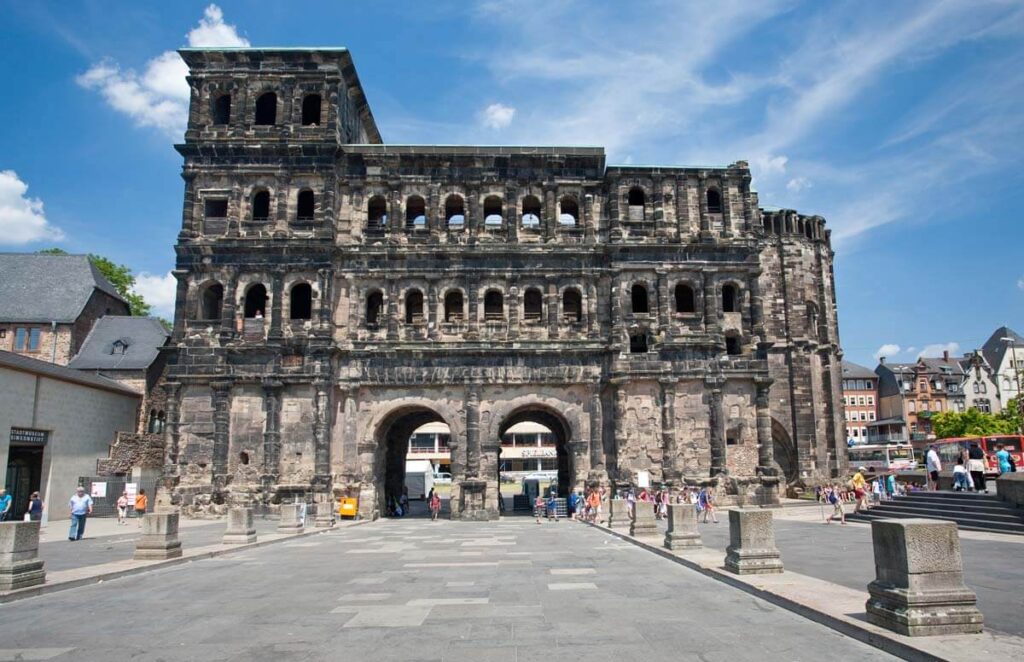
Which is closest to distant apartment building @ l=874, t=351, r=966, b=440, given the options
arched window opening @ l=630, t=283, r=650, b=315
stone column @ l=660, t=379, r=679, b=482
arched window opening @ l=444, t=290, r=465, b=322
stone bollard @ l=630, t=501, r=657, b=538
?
Result: arched window opening @ l=630, t=283, r=650, b=315

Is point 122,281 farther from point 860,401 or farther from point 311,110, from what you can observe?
point 860,401

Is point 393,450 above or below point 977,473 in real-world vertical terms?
above

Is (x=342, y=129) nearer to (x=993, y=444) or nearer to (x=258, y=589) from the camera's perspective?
(x=258, y=589)

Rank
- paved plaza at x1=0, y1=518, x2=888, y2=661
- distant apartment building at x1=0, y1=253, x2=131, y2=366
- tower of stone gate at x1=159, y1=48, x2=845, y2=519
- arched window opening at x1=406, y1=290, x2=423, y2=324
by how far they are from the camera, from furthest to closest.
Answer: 1. distant apartment building at x1=0, y1=253, x2=131, y2=366
2. arched window opening at x1=406, y1=290, x2=423, y2=324
3. tower of stone gate at x1=159, y1=48, x2=845, y2=519
4. paved plaza at x1=0, y1=518, x2=888, y2=661

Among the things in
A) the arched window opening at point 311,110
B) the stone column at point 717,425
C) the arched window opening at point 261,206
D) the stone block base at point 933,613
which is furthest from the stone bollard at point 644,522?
the arched window opening at point 311,110

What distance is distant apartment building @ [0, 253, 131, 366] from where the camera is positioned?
149 feet

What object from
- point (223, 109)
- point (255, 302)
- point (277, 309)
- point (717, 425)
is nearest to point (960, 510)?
point (717, 425)

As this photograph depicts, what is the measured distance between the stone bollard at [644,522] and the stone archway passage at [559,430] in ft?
38.4

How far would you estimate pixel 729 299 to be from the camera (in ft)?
120

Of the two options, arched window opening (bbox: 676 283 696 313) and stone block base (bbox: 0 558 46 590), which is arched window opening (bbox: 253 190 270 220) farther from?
stone block base (bbox: 0 558 46 590)

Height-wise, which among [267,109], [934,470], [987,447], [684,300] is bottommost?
[934,470]

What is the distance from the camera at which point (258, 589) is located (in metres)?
13.3

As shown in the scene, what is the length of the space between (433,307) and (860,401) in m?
81.0

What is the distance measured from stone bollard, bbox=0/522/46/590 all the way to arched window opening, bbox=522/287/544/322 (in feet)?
80.2
